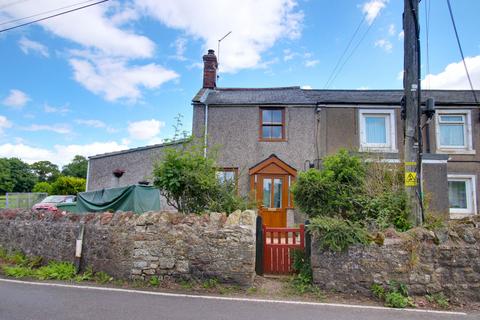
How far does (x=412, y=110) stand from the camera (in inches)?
255

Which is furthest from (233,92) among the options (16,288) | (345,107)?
(16,288)

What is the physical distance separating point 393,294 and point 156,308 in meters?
4.10

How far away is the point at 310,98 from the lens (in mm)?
14492

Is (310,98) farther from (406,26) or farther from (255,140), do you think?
(406,26)

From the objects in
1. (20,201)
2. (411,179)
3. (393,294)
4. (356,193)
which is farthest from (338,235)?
(20,201)

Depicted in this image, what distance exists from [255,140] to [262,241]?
7.39 meters

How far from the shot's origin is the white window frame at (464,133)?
524 inches

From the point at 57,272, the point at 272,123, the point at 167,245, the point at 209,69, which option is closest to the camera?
the point at 167,245

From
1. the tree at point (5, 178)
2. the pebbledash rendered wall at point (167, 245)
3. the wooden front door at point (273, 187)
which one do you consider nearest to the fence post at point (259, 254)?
the pebbledash rendered wall at point (167, 245)

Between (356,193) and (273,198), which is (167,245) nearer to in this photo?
(356,193)

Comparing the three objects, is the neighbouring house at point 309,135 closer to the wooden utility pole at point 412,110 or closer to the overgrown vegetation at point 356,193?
the overgrown vegetation at point 356,193

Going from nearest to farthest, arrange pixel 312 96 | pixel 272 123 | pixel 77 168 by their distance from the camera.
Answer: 1. pixel 272 123
2. pixel 312 96
3. pixel 77 168

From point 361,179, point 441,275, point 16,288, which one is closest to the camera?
point 441,275

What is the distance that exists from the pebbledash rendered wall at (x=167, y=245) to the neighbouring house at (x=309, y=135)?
6.67 m
